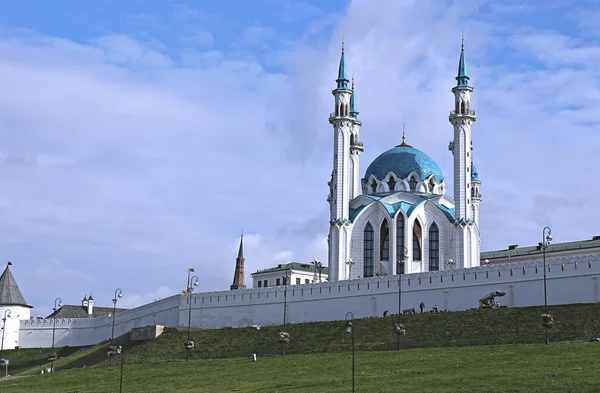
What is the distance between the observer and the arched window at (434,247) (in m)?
95.6

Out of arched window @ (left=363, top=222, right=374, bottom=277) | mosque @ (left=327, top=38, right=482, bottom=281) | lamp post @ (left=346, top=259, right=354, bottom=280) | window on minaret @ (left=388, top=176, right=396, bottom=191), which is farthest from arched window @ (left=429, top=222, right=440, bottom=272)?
window on minaret @ (left=388, top=176, right=396, bottom=191)

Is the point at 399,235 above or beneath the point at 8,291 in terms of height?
above

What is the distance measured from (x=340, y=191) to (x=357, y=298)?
1431 centimetres

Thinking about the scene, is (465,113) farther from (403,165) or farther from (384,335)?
(384,335)

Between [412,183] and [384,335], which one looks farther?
[412,183]

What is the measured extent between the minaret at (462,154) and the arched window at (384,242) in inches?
325

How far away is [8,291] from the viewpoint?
10700cm

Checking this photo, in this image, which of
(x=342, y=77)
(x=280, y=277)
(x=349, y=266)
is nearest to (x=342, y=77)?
(x=342, y=77)

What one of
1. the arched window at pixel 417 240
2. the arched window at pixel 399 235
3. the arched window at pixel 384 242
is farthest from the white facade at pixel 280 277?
the arched window at pixel 417 240

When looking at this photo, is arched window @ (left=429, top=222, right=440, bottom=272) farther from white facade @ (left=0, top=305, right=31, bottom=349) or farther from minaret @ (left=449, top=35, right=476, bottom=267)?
white facade @ (left=0, top=305, right=31, bottom=349)

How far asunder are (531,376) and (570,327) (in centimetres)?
1547

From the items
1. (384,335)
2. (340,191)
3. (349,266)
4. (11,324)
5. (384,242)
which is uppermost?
(340,191)

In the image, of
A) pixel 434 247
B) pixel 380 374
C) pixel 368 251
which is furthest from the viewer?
pixel 368 251

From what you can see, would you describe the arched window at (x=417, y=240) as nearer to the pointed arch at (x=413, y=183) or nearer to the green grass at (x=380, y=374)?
the pointed arch at (x=413, y=183)
